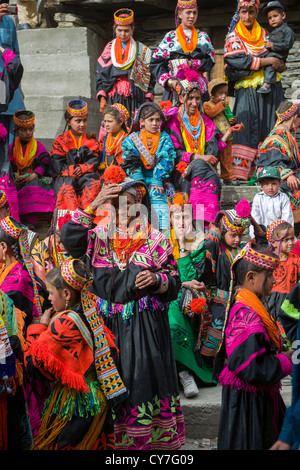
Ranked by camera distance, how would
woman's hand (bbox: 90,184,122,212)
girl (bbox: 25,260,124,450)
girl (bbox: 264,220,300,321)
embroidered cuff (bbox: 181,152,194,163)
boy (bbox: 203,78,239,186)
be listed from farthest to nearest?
boy (bbox: 203,78,239,186) → embroidered cuff (bbox: 181,152,194,163) → girl (bbox: 264,220,300,321) → woman's hand (bbox: 90,184,122,212) → girl (bbox: 25,260,124,450)

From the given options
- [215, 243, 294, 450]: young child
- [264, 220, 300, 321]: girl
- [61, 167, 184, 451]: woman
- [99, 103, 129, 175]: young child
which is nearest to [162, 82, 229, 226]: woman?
[99, 103, 129, 175]: young child

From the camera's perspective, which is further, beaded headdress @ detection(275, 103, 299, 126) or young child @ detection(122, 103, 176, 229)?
beaded headdress @ detection(275, 103, 299, 126)

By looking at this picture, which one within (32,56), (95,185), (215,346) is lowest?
(215,346)

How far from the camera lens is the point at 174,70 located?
30.8 ft

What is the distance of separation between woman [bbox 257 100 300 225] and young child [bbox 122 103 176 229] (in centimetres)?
108

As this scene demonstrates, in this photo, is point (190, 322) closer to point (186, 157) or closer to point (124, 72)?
point (186, 157)

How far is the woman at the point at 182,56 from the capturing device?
938 cm

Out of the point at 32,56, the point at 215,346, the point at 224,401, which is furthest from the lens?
the point at 32,56

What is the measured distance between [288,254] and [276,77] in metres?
3.68

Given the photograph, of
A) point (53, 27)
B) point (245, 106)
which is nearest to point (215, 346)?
point (245, 106)

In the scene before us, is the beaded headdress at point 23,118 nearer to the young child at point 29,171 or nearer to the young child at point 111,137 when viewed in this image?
the young child at point 29,171

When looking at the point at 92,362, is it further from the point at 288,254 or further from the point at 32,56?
the point at 32,56

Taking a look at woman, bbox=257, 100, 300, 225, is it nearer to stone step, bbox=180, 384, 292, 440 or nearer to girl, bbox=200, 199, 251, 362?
girl, bbox=200, 199, 251, 362

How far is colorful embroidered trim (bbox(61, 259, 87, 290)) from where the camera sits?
4328mm
